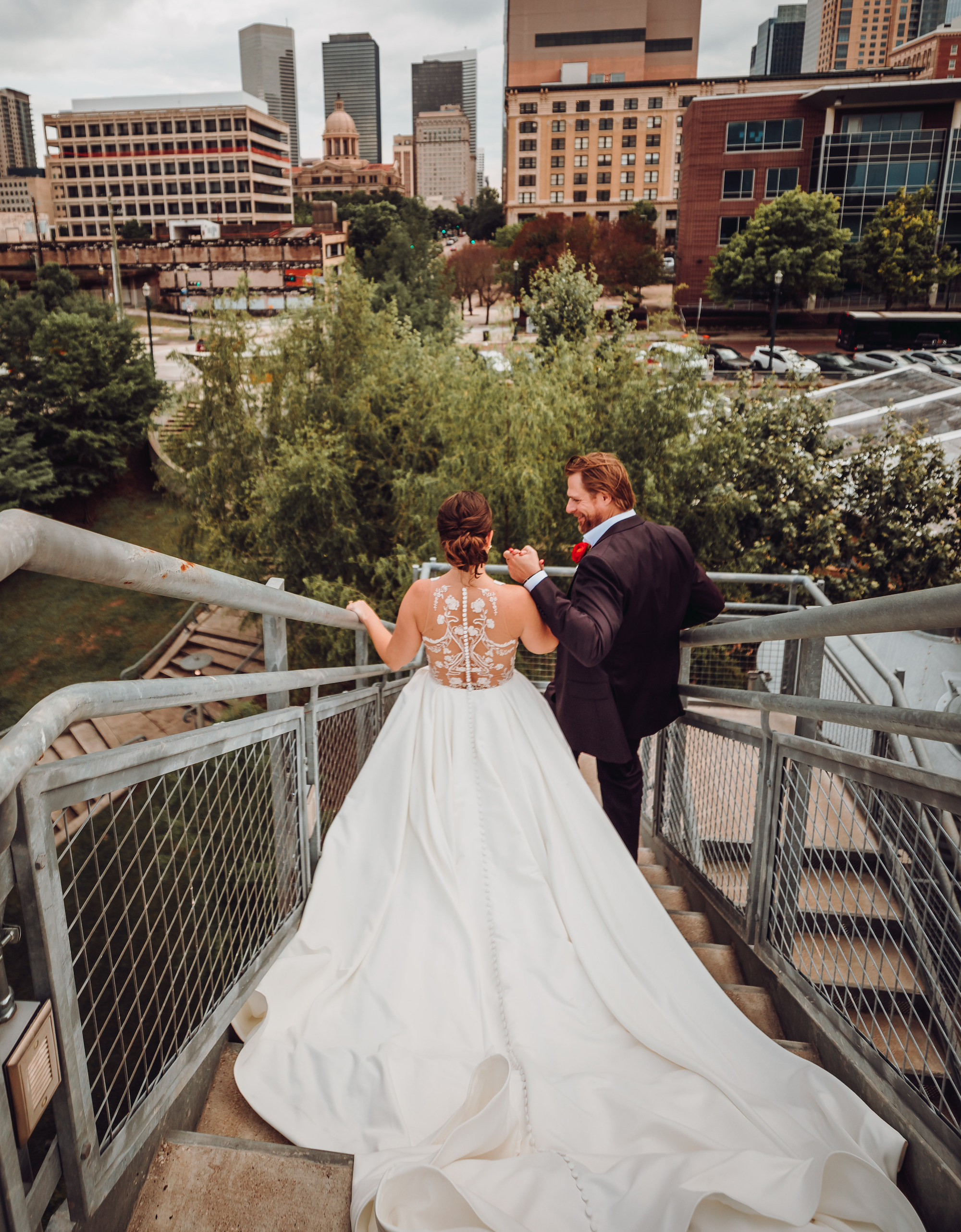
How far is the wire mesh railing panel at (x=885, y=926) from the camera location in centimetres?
163

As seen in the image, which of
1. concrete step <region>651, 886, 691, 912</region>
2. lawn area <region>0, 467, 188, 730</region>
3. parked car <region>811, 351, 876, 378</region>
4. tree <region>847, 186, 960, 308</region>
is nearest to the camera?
concrete step <region>651, 886, 691, 912</region>

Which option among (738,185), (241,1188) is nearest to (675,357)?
(241,1188)

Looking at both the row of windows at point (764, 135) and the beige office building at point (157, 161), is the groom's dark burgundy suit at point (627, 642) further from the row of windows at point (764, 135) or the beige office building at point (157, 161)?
the beige office building at point (157, 161)

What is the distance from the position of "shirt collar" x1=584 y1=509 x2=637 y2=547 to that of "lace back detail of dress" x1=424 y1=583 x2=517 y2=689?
0.40 m

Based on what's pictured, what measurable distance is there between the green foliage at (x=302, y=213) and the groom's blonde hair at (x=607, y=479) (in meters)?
101

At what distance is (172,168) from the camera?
90188mm

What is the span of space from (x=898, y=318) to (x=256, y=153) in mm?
76237

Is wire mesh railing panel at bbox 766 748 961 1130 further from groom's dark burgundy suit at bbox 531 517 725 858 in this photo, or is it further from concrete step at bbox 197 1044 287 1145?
concrete step at bbox 197 1044 287 1145

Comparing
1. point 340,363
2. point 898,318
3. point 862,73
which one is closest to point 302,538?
point 340,363

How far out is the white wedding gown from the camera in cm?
142

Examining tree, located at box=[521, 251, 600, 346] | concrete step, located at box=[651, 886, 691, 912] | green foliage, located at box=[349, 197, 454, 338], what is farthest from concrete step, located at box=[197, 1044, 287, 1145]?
green foliage, located at box=[349, 197, 454, 338]

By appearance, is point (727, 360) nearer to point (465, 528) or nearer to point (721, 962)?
point (465, 528)

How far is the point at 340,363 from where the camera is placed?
53.8ft

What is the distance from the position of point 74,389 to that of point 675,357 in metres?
20.8
